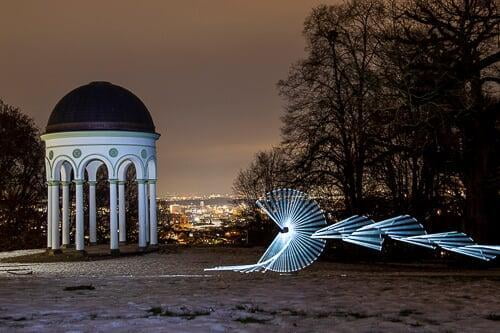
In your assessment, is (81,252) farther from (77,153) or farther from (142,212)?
(77,153)

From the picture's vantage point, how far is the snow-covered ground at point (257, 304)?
469 inches

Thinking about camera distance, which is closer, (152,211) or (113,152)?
Result: (113,152)

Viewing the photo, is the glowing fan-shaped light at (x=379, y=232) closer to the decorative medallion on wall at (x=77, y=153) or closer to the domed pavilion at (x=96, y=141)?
the domed pavilion at (x=96, y=141)

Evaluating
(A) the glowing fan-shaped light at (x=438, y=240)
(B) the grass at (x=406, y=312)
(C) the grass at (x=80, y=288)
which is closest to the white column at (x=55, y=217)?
(A) the glowing fan-shaped light at (x=438, y=240)

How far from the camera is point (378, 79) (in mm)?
25594

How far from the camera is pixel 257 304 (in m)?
14.6

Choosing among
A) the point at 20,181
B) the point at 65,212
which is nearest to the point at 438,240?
the point at 65,212

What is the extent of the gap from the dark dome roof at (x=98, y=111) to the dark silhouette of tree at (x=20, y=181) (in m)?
17.5

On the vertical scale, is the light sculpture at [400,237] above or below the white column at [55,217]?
below

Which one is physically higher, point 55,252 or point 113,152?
point 113,152

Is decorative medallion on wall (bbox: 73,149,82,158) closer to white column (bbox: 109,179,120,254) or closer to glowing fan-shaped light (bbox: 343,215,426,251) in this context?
white column (bbox: 109,179,120,254)

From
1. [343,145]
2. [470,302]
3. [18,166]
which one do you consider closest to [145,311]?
[470,302]

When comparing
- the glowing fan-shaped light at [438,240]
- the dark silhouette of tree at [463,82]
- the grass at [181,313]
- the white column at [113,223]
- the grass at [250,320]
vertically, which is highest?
the dark silhouette of tree at [463,82]

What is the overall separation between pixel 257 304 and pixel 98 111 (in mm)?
25185
